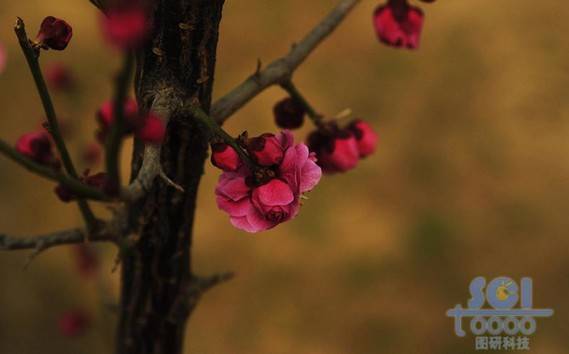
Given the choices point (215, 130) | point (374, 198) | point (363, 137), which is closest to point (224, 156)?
point (215, 130)

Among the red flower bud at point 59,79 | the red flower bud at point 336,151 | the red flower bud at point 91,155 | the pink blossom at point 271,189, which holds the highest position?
the red flower bud at point 59,79

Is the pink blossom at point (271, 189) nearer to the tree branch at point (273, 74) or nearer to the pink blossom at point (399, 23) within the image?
the tree branch at point (273, 74)

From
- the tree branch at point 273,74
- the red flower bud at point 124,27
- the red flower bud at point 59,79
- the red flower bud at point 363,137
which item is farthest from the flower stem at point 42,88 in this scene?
the red flower bud at point 59,79

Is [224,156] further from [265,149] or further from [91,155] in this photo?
[91,155]

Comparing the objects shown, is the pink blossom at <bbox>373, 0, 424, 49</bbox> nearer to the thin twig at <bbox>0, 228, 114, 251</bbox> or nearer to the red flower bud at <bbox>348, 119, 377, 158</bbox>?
the red flower bud at <bbox>348, 119, 377, 158</bbox>

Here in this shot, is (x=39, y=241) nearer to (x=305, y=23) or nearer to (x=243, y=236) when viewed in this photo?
(x=243, y=236)

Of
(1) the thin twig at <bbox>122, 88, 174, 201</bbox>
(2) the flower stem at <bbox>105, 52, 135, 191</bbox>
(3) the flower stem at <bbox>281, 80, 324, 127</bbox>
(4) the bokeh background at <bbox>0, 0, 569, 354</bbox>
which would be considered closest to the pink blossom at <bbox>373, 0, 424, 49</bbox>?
(3) the flower stem at <bbox>281, 80, 324, 127</bbox>

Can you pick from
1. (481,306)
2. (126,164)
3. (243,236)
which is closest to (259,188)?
(481,306)
